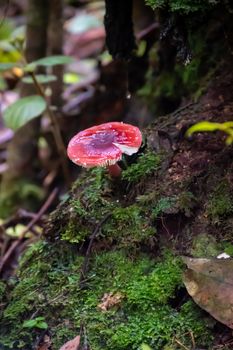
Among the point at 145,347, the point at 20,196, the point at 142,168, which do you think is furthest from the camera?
the point at 20,196

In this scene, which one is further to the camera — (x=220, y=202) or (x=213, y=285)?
(x=220, y=202)

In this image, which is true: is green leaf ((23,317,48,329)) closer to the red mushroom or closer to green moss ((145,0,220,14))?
the red mushroom

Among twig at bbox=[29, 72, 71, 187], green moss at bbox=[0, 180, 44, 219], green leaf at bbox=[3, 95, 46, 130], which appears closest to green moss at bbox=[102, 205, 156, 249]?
green leaf at bbox=[3, 95, 46, 130]

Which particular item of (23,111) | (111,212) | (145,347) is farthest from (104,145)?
(23,111)

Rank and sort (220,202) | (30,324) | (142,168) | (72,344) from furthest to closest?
(142,168), (220,202), (30,324), (72,344)

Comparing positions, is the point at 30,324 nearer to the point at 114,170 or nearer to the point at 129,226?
the point at 129,226

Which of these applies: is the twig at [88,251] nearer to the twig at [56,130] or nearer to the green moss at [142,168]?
the green moss at [142,168]

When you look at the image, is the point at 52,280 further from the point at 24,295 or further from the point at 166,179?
the point at 166,179
